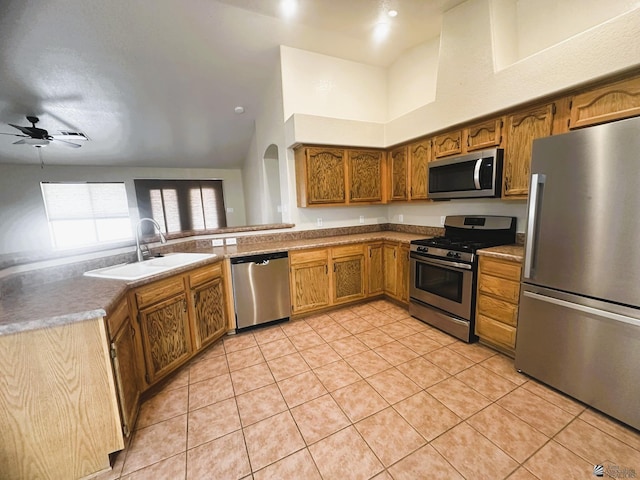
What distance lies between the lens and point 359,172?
3502 mm

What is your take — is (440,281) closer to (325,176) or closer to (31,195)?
(325,176)

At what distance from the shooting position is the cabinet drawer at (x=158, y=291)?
5.86 ft

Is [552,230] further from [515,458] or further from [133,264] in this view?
→ [133,264]

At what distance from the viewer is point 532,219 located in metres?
1.82

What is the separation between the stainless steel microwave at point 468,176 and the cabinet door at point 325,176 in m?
1.09

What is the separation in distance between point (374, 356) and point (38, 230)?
23.7 feet

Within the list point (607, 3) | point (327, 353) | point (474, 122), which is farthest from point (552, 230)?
point (327, 353)

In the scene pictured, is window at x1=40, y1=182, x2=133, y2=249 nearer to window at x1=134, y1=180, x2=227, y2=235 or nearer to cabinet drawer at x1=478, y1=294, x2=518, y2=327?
window at x1=134, y1=180, x2=227, y2=235

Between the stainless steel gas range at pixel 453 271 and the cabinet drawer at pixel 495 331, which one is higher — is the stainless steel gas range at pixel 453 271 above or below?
above

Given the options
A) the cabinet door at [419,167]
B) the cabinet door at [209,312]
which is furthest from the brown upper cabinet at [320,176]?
the cabinet door at [209,312]

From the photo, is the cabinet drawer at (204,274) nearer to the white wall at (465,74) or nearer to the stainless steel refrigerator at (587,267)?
the white wall at (465,74)

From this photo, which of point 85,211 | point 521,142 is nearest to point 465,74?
point 521,142

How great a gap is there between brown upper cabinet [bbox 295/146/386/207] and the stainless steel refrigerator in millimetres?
1981

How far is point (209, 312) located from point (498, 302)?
8.52ft
